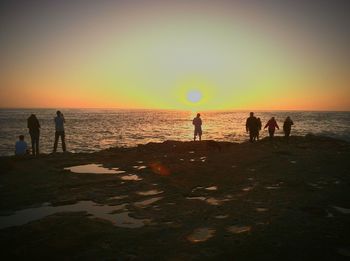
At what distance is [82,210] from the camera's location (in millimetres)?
7391

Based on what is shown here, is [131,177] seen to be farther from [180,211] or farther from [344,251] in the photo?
[344,251]

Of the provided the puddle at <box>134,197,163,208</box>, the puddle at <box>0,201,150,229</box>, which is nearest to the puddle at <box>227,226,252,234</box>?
the puddle at <box>0,201,150,229</box>

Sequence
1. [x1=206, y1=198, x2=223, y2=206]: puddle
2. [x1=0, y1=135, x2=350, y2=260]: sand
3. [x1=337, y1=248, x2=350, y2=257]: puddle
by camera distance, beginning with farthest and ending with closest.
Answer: [x1=206, y1=198, x2=223, y2=206]: puddle → [x1=0, y1=135, x2=350, y2=260]: sand → [x1=337, y1=248, x2=350, y2=257]: puddle

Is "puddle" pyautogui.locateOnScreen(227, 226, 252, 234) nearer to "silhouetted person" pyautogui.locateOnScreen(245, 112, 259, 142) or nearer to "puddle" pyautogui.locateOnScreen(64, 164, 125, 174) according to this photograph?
"puddle" pyautogui.locateOnScreen(64, 164, 125, 174)

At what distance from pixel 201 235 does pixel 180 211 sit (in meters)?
1.48

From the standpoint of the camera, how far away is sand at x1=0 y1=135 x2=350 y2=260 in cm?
514

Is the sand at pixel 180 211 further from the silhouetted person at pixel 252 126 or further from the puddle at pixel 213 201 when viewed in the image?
the silhouetted person at pixel 252 126

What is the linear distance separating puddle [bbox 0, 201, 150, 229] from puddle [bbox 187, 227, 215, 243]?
4.09 feet

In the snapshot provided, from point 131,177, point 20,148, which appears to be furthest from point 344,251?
point 20,148

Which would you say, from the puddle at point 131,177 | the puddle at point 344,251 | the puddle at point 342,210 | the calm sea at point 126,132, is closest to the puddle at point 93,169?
the puddle at point 131,177

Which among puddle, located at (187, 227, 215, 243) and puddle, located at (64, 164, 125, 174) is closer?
puddle, located at (187, 227, 215, 243)

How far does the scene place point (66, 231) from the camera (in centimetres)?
598

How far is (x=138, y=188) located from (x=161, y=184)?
913 mm

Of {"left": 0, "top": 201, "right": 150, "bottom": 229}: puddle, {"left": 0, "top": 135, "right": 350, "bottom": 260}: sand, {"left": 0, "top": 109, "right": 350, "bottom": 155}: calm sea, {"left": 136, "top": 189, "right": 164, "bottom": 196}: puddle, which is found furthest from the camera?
{"left": 0, "top": 109, "right": 350, "bottom": 155}: calm sea
